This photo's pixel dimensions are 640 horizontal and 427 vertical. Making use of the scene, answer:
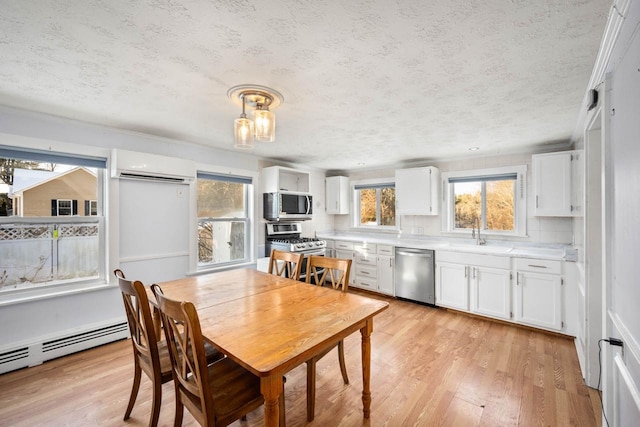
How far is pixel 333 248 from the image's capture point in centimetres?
489

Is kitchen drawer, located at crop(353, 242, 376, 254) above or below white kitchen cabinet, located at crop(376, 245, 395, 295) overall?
above

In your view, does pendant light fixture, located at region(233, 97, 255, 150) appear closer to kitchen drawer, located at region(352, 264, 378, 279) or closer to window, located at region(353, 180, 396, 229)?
kitchen drawer, located at region(352, 264, 378, 279)

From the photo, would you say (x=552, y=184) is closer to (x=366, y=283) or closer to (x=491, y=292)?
(x=491, y=292)

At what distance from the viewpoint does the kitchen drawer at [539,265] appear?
2.89 m

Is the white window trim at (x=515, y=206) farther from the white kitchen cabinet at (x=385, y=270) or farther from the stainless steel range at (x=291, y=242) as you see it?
the stainless steel range at (x=291, y=242)

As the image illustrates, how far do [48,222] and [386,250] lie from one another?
396 centimetres

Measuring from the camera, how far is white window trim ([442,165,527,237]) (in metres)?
3.64

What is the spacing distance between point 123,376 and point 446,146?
405cm

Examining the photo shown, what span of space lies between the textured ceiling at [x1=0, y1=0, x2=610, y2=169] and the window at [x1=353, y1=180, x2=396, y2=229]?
229 centimetres

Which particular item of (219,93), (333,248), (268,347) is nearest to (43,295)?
(219,93)

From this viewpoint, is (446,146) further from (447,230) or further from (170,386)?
(170,386)

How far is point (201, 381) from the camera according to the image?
3.88ft

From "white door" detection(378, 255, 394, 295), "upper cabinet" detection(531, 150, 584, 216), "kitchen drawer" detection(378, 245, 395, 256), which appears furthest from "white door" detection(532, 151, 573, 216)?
"white door" detection(378, 255, 394, 295)

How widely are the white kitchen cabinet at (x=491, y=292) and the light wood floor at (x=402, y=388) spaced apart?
1.23ft
